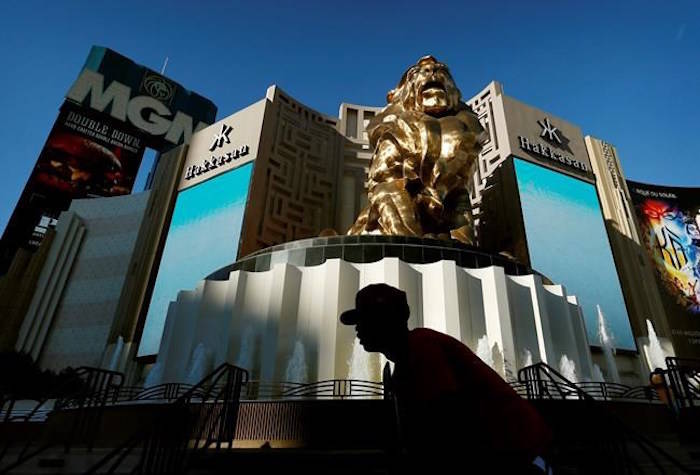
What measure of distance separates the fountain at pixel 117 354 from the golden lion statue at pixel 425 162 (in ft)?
35.1

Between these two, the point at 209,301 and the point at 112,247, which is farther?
the point at 112,247

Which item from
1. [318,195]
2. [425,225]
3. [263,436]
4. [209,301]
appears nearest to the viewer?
[263,436]

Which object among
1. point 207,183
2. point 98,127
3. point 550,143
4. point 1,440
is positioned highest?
point 98,127

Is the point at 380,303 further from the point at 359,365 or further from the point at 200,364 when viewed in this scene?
the point at 200,364

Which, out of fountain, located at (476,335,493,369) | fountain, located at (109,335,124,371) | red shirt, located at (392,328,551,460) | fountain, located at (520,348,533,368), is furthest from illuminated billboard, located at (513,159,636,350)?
fountain, located at (109,335,124,371)

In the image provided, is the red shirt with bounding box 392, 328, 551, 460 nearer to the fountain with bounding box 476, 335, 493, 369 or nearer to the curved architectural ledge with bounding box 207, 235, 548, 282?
the fountain with bounding box 476, 335, 493, 369

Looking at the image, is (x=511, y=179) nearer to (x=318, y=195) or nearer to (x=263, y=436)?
(x=318, y=195)

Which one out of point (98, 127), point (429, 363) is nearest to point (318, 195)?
point (98, 127)

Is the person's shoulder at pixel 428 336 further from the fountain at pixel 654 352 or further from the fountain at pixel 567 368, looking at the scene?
the fountain at pixel 654 352

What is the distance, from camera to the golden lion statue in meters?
12.2

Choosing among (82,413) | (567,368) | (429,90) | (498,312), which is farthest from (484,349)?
(429,90)

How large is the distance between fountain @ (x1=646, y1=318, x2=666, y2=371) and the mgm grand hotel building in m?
0.08

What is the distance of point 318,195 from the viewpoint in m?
21.1

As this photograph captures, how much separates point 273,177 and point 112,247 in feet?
28.4
